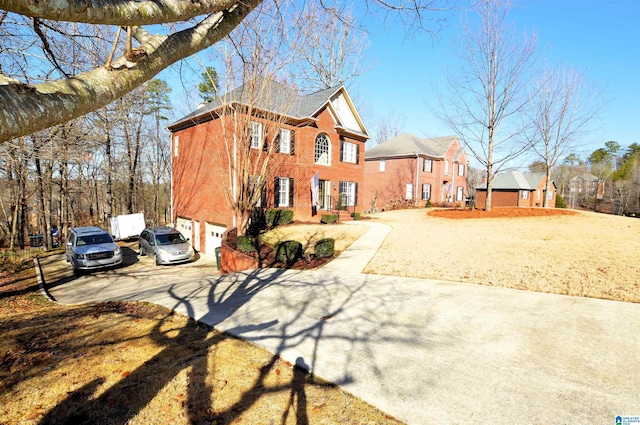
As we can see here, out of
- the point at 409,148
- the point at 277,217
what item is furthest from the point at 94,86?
the point at 409,148

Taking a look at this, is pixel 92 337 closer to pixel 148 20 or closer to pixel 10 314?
pixel 10 314

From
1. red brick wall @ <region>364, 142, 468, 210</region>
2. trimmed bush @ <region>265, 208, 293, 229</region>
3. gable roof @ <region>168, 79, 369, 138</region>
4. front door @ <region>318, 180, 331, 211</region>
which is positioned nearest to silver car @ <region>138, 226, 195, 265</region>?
trimmed bush @ <region>265, 208, 293, 229</region>

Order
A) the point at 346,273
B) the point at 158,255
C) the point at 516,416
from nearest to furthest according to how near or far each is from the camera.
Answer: the point at 516,416 < the point at 346,273 < the point at 158,255

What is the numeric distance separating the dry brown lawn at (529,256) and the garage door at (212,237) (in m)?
10.1

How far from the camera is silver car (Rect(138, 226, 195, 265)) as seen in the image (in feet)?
50.8

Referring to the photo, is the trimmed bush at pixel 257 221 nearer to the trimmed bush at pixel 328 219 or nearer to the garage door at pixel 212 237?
the garage door at pixel 212 237

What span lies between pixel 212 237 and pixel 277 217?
4486 mm

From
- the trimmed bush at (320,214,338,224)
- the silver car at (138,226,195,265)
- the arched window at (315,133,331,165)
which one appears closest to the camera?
the silver car at (138,226,195,265)

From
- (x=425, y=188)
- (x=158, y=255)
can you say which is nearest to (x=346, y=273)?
(x=158, y=255)

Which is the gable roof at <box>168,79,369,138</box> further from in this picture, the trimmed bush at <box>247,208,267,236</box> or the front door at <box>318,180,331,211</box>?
the trimmed bush at <box>247,208,267,236</box>

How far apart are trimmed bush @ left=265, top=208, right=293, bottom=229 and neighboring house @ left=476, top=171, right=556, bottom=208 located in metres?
25.5

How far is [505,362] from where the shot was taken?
4539 mm

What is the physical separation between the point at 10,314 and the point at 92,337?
3.81 m

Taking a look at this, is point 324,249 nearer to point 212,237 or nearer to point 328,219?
point 328,219
